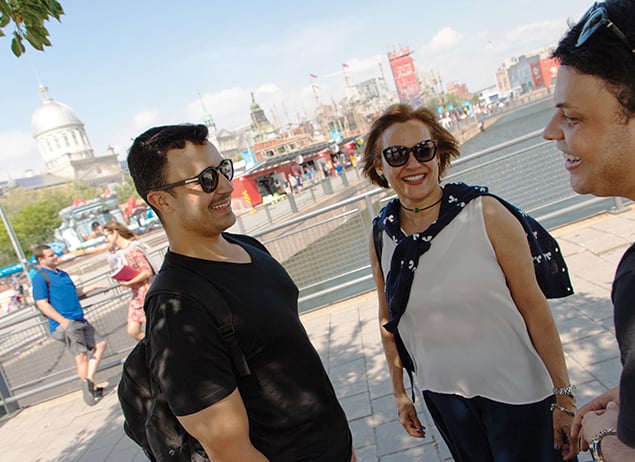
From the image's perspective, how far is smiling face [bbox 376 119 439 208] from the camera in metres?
1.87

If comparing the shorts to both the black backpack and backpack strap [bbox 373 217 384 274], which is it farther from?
backpack strap [bbox 373 217 384 274]

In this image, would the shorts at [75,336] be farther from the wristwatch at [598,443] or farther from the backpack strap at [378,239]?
the wristwatch at [598,443]

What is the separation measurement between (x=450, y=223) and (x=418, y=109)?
2.05ft

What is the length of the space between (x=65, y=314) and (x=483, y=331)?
16.7 ft

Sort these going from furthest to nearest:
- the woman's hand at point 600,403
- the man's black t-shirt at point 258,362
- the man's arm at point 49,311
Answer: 1. the man's arm at point 49,311
2. the man's black t-shirt at point 258,362
3. the woman's hand at point 600,403

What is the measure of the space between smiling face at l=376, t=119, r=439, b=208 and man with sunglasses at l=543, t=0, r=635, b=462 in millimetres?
871

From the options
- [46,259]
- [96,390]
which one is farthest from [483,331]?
[46,259]

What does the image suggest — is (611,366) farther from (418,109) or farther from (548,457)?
(418,109)

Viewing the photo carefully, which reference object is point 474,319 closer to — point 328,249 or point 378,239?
point 378,239

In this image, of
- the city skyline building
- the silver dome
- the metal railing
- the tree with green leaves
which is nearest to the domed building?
the silver dome

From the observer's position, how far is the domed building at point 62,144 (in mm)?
110750

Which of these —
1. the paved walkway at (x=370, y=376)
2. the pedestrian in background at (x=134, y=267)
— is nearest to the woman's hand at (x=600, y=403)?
the paved walkway at (x=370, y=376)

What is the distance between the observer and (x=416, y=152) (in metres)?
1.90

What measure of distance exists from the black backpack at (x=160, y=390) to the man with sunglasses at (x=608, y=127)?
1018 millimetres
